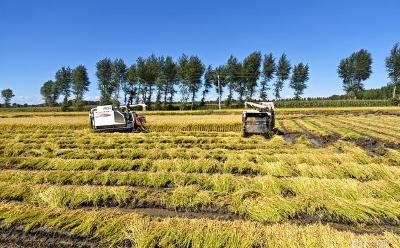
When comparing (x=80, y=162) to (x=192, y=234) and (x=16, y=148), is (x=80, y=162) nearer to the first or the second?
(x=16, y=148)

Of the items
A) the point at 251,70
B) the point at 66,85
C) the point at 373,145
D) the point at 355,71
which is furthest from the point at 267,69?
the point at 373,145

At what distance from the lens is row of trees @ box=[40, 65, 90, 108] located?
80.1m

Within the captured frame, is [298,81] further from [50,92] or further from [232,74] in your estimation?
[50,92]

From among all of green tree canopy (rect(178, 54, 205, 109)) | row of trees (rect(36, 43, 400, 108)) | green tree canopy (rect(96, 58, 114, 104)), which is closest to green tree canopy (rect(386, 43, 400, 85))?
row of trees (rect(36, 43, 400, 108))

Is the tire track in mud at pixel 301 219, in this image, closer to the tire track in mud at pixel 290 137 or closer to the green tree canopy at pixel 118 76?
the tire track in mud at pixel 290 137

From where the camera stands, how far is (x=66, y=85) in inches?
3332

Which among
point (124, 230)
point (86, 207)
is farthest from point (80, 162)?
point (124, 230)

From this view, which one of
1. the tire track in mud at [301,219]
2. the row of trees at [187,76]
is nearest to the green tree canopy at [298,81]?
the row of trees at [187,76]

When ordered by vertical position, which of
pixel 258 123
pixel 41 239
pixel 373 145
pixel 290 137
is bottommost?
pixel 290 137

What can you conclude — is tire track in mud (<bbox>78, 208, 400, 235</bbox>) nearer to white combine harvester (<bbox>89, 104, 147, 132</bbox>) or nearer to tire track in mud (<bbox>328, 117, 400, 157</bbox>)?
tire track in mud (<bbox>328, 117, 400, 157</bbox>)

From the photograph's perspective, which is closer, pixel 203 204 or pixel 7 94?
pixel 203 204

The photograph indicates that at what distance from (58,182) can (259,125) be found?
12.1 metres

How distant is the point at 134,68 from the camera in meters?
78.9

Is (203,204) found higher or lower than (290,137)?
higher
